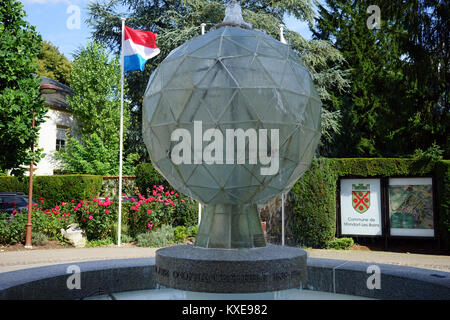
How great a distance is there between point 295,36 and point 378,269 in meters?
19.0

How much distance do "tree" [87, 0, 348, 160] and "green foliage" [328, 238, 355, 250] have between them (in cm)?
852

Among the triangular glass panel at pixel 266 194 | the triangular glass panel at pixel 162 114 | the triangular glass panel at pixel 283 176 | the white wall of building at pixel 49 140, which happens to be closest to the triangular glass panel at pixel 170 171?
the triangular glass panel at pixel 162 114

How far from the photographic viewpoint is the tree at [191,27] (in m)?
22.5

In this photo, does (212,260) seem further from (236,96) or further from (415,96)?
(415,96)

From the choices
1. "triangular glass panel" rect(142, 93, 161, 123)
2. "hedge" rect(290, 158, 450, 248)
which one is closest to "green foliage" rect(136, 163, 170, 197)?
"hedge" rect(290, 158, 450, 248)

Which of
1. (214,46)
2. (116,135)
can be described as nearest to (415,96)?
(214,46)

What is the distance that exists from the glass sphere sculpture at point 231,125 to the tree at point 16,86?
9.63 metres

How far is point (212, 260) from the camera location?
4992 mm

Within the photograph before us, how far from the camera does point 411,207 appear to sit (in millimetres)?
15297

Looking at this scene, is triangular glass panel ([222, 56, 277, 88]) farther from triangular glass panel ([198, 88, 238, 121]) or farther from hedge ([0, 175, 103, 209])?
hedge ([0, 175, 103, 209])

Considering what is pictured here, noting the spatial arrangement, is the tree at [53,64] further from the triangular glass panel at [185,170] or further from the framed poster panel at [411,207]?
the triangular glass panel at [185,170]

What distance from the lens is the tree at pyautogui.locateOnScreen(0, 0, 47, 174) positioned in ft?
44.1

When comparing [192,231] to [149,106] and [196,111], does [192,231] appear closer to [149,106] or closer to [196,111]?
[149,106]

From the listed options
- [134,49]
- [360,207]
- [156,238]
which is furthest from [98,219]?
[360,207]
